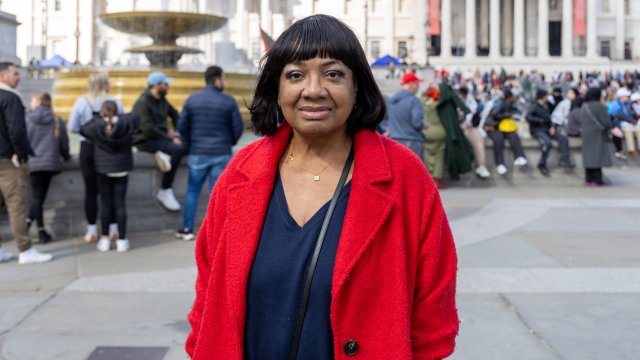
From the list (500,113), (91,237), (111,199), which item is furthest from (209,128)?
(500,113)

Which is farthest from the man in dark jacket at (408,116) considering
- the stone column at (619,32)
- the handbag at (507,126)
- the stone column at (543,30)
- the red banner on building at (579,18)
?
the stone column at (619,32)

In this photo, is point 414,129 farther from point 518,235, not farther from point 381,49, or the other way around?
point 381,49

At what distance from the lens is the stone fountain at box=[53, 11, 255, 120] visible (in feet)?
47.0

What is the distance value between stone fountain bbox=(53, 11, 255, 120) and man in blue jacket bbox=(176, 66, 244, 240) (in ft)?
13.5

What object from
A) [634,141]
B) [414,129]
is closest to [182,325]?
[414,129]

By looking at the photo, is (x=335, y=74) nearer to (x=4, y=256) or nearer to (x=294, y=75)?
(x=294, y=75)

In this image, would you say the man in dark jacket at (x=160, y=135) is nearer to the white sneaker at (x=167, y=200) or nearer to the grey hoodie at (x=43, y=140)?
the white sneaker at (x=167, y=200)

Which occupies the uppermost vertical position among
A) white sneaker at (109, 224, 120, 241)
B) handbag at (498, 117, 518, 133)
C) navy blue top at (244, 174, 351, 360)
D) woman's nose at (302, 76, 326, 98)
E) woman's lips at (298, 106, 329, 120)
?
woman's nose at (302, 76, 326, 98)

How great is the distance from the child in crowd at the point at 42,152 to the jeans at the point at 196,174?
5.01 ft

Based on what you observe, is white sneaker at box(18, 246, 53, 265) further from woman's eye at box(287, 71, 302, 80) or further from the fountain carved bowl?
the fountain carved bowl

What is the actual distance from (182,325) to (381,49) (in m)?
75.7

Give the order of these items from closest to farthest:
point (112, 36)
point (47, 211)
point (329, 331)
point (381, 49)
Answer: point (329, 331)
point (47, 211)
point (112, 36)
point (381, 49)

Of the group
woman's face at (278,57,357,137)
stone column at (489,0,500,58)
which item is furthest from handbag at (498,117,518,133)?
stone column at (489,0,500,58)

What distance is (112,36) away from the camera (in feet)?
196
